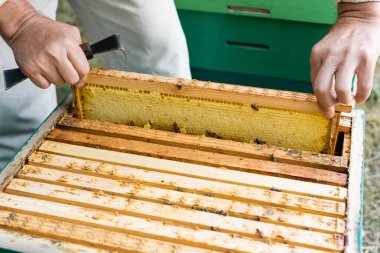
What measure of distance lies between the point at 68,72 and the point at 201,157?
1.16 ft

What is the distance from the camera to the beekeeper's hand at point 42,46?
1111 mm

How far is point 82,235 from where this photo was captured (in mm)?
914

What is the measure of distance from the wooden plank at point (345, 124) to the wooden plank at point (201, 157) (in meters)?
0.16

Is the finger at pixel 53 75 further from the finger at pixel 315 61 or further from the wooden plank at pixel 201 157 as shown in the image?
the finger at pixel 315 61

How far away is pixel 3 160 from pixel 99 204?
992 millimetres

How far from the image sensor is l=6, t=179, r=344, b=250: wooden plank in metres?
0.91

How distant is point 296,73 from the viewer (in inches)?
75.7

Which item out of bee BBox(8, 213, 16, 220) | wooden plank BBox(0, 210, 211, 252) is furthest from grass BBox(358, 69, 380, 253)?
bee BBox(8, 213, 16, 220)

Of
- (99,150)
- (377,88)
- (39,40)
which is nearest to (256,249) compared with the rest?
(99,150)

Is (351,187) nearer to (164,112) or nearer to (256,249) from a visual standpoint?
(256,249)

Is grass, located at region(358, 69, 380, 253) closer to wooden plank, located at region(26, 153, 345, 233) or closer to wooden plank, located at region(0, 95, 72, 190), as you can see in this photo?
wooden plank, located at region(26, 153, 345, 233)

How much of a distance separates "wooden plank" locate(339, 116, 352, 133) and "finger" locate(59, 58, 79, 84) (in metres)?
0.63

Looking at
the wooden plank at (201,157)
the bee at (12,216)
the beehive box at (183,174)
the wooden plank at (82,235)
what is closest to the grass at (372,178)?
the beehive box at (183,174)

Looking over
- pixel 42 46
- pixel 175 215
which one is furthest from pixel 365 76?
pixel 42 46
